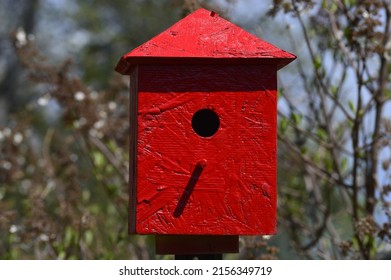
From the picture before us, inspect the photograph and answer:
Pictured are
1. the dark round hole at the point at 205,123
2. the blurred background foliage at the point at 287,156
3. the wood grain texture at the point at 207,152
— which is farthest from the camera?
the blurred background foliage at the point at 287,156

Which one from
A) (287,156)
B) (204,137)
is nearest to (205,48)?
(204,137)

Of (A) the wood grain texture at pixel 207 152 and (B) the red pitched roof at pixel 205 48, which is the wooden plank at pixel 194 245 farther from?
(B) the red pitched roof at pixel 205 48

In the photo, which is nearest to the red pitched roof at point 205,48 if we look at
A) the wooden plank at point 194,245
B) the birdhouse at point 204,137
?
the birdhouse at point 204,137

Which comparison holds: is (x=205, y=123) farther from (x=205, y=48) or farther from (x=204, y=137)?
(x=205, y=48)

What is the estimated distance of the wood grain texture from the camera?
3.81 m

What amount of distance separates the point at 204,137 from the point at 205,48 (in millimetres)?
327

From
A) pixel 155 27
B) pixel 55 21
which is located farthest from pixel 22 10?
pixel 155 27

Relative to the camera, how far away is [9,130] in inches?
Answer: 311

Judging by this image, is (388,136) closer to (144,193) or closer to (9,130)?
(144,193)

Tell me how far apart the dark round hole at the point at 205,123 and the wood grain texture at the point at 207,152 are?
113 mm

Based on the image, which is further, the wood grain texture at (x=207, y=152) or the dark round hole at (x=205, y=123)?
the dark round hole at (x=205, y=123)

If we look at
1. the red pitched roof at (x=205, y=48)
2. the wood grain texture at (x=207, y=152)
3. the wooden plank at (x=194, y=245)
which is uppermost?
the red pitched roof at (x=205, y=48)

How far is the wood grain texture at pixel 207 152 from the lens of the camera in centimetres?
381
